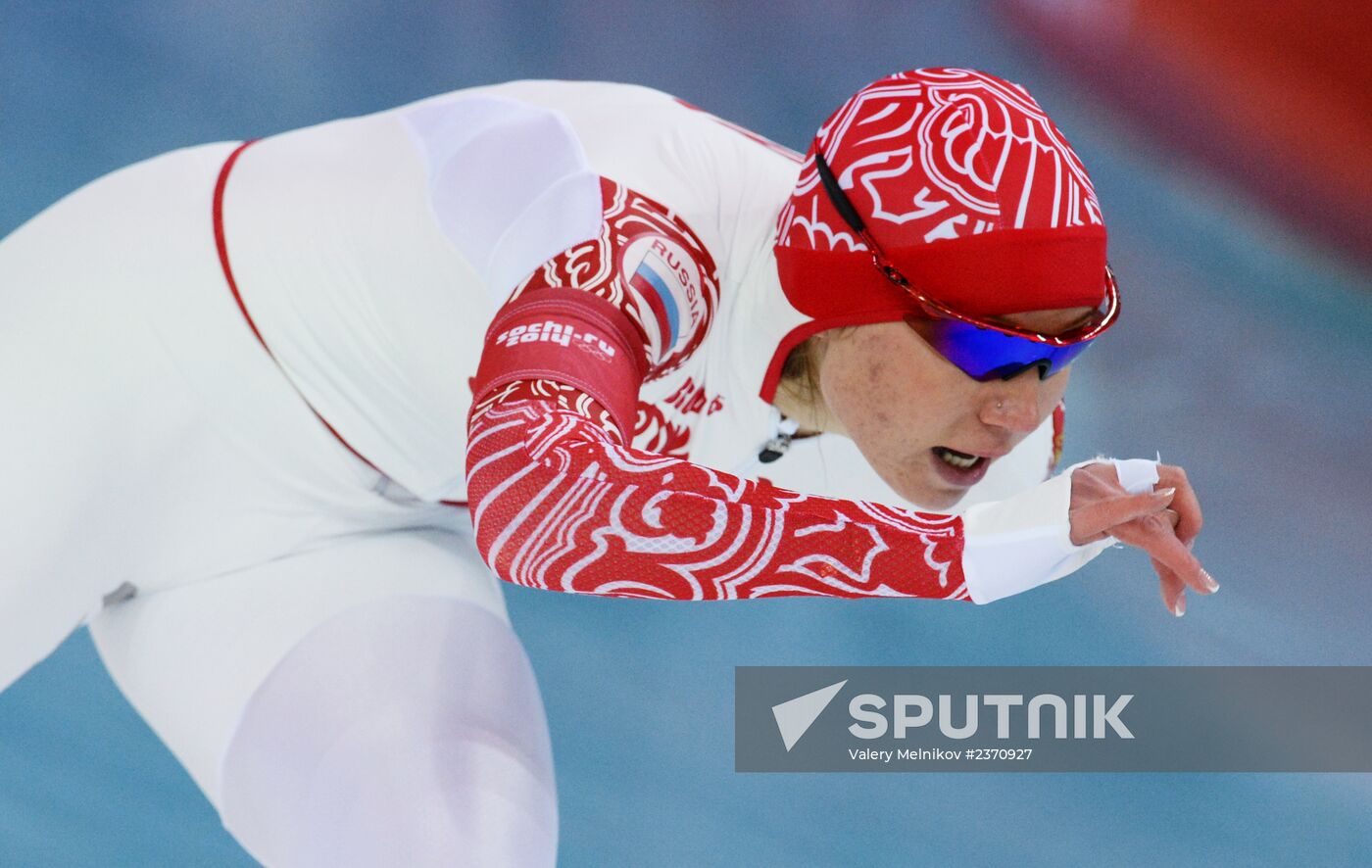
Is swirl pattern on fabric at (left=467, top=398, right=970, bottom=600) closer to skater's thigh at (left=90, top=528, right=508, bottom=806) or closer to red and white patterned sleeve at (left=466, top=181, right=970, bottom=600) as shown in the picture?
red and white patterned sleeve at (left=466, top=181, right=970, bottom=600)

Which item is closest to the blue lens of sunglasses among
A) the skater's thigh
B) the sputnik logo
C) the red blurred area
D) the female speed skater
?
the female speed skater

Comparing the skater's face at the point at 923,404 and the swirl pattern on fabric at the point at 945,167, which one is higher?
the swirl pattern on fabric at the point at 945,167

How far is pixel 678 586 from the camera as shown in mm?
1157

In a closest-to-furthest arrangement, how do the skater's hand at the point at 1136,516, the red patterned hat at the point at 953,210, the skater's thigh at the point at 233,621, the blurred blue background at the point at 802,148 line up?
the skater's hand at the point at 1136,516 → the red patterned hat at the point at 953,210 → the skater's thigh at the point at 233,621 → the blurred blue background at the point at 802,148

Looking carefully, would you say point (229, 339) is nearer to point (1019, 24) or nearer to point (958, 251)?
point (958, 251)

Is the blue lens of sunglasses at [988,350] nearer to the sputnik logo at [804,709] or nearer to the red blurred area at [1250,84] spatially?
the sputnik logo at [804,709]

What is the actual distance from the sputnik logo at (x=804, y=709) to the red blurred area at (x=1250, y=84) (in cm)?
121

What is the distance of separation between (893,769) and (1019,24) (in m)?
1.29

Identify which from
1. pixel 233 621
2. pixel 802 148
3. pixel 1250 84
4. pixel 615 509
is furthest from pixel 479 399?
pixel 1250 84

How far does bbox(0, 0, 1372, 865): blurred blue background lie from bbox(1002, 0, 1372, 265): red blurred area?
1.6 inches

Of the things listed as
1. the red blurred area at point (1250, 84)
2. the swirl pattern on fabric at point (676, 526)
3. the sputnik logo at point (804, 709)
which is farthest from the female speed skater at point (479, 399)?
the red blurred area at point (1250, 84)

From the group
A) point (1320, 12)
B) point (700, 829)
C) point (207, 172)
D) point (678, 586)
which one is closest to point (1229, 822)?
point (700, 829)

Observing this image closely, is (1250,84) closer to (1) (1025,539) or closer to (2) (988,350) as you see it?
(2) (988,350)

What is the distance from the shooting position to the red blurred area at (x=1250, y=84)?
2502 mm
